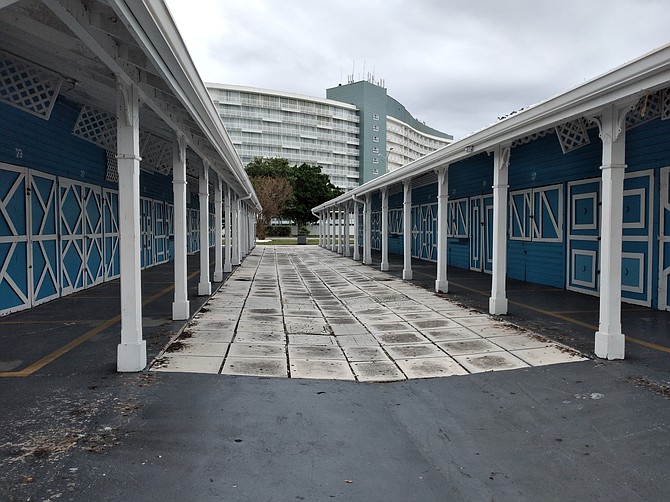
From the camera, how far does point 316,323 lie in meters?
6.99

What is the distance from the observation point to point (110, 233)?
11.1m

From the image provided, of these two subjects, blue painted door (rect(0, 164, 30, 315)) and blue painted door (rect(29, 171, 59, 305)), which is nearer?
blue painted door (rect(0, 164, 30, 315))

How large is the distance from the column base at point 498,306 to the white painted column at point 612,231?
2380mm

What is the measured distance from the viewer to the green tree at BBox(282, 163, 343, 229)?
169 ft

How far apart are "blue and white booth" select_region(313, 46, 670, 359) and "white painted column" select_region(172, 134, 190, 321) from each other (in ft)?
15.1

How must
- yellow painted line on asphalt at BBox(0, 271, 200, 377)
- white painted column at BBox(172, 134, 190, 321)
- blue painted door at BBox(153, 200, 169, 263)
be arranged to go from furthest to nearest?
blue painted door at BBox(153, 200, 169, 263)
white painted column at BBox(172, 134, 190, 321)
yellow painted line on asphalt at BBox(0, 271, 200, 377)

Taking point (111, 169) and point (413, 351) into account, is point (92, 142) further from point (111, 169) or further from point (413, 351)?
point (413, 351)

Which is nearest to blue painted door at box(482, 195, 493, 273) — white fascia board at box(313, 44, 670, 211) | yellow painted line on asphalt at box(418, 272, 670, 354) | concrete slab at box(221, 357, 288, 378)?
yellow painted line on asphalt at box(418, 272, 670, 354)

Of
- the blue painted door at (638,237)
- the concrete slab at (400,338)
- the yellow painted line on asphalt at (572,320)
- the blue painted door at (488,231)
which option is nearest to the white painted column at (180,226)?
the concrete slab at (400,338)

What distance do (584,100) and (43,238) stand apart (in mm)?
8208

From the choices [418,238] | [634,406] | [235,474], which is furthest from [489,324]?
[418,238]

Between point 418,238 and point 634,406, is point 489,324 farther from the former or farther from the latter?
point 418,238

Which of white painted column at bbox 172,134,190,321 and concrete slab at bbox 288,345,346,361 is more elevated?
white painted column at bbox 172,134,190,321

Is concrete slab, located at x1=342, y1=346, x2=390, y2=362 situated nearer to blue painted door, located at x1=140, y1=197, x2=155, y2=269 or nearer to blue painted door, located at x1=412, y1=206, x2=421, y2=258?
blue painted door, located at x1=140, y1=197, x2=155, y2=269
